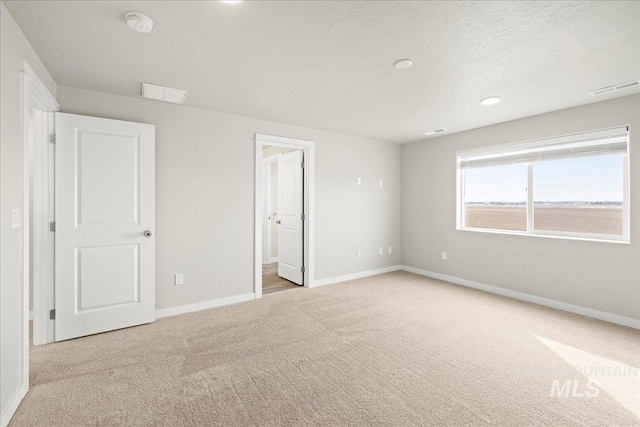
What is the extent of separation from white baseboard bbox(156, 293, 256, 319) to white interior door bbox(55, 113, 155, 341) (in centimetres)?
18

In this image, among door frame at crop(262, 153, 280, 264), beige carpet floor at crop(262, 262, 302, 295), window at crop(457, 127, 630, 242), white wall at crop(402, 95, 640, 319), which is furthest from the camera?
door frame at crop(262, 153, 280, 264)

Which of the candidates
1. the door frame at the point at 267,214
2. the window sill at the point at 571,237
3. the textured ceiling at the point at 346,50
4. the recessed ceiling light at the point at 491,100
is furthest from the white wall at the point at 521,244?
the door frame at the point at 267,214

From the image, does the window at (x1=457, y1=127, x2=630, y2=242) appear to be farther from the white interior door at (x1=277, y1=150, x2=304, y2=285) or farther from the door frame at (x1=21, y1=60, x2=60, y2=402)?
the door frame at (x1=21, y1=60, x2=60, y2=402)

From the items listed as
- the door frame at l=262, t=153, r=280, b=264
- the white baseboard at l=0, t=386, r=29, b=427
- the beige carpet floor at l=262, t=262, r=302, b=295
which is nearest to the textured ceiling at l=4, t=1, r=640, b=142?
the white baseboard at l=0, t=386, r=29, b=427

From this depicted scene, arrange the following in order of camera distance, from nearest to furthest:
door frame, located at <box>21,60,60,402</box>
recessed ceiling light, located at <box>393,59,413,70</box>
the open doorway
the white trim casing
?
the white trim casing → recessed ceiling light, located at <box>393,59,413,70</box> → door frame, located at <box>21,60,60,402</box> → the open doorway

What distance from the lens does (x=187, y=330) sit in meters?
2.97

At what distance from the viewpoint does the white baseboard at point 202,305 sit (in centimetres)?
333

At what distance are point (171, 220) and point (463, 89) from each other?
349 cm

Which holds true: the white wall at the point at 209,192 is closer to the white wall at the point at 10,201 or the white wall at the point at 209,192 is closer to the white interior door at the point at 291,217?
the white interior door at the point at 291,217

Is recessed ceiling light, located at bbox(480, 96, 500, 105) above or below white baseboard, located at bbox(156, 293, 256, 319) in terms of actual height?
above

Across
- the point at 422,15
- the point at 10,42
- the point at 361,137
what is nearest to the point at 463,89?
the point at 422,15

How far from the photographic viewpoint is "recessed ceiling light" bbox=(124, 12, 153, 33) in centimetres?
179

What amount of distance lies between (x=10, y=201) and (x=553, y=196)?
533cm

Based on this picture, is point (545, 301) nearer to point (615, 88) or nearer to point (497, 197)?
point (497, 197)
